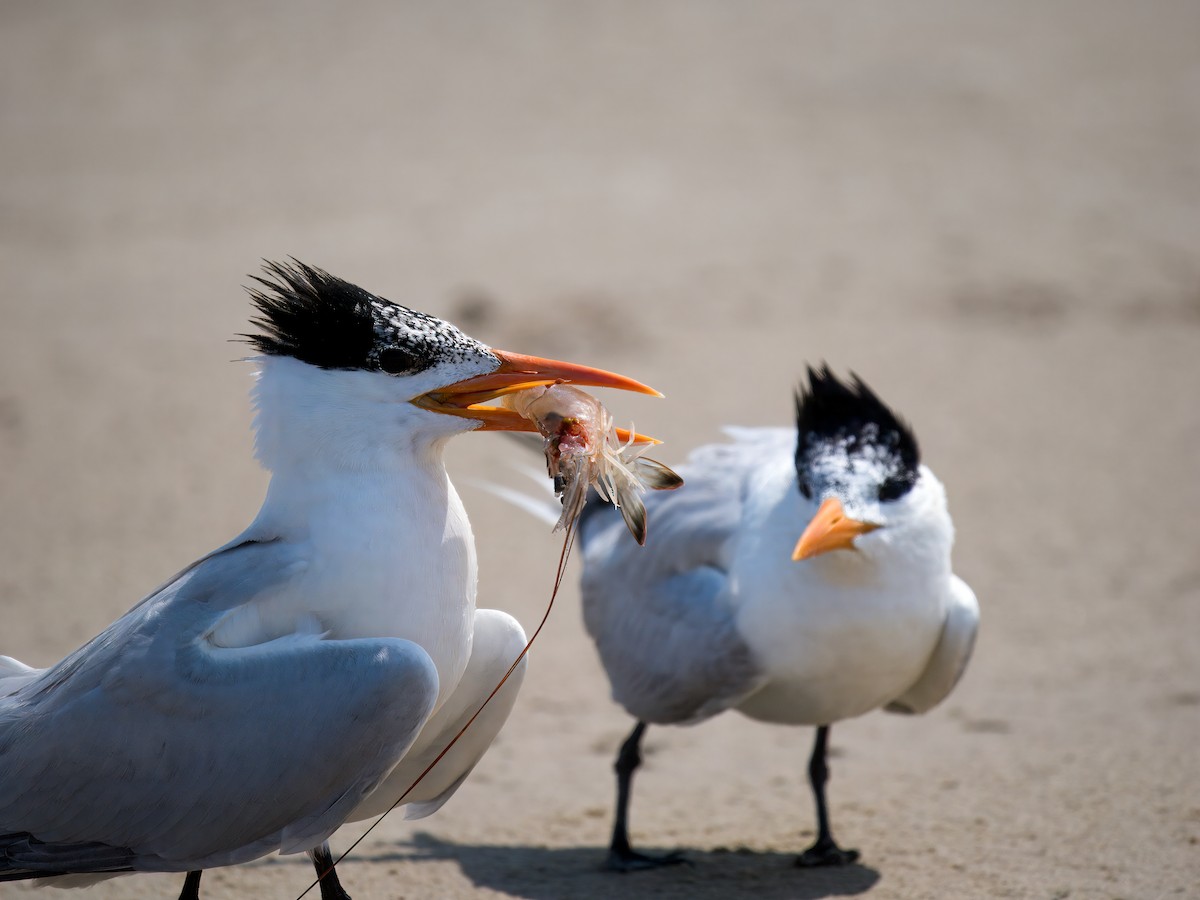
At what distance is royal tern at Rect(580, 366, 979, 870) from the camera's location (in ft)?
14.6

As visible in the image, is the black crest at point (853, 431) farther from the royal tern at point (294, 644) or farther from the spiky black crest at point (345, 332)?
A: the spiky black crest at point (345, 332)

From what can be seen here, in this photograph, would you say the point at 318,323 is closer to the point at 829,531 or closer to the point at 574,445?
the point at 574,445

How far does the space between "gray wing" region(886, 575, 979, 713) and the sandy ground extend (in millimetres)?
528

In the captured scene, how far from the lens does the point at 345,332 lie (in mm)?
→ 3316

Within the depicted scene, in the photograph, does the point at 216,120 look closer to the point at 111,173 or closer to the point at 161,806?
the point at 111,173

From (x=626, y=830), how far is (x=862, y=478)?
1455 millimetres

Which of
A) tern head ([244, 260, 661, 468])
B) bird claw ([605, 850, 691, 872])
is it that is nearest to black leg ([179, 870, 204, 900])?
tern head ([244, 260, 661, 468])

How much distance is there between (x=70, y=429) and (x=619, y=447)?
19.5 feet

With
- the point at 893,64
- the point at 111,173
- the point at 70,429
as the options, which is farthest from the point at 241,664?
the point at 893,64

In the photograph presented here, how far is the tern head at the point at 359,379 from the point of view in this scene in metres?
3.31

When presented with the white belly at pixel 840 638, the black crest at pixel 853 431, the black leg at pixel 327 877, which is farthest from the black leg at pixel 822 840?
the black leg at pixel 327 877

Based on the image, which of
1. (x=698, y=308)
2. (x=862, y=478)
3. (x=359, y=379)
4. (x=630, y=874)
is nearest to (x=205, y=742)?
(x=359, y=379)

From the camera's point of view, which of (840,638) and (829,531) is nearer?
(829,531)

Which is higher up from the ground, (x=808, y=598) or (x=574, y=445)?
(x=574, y=445)
